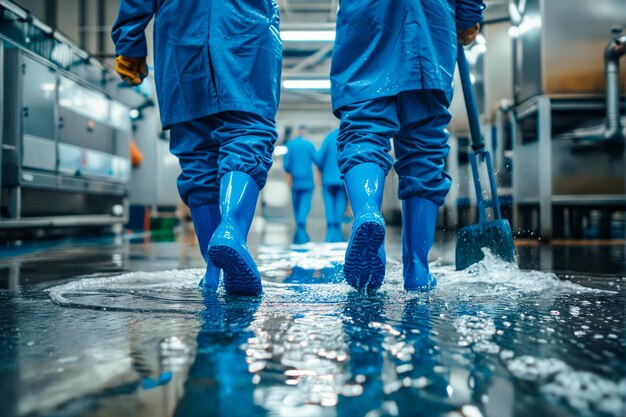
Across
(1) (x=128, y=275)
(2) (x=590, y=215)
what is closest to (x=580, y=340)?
(1) (x=128, y=275)

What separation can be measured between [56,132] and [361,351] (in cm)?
484

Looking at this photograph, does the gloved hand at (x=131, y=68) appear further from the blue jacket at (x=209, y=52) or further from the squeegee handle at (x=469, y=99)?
the squeegee handle at (x=469, y=99)

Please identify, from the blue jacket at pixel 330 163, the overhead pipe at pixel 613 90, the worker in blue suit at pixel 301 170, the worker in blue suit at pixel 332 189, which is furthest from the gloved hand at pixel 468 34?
the worker in blue suit at pixel 301 170

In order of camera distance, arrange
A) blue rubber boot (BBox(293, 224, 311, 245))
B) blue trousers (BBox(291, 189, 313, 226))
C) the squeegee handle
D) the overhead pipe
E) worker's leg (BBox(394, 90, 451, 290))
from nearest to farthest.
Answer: worker's leg (BBox(394, 90, 451, 290)), the squeegee handle, the overhead pipe, blue rubber boot (BBox(293, 224, 311, 245)), blue trousers (BBox(291, 189, 313, 226))

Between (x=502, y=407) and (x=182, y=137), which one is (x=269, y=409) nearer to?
(x=502, y=407)

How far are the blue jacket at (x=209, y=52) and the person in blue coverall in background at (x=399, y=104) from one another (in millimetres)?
201

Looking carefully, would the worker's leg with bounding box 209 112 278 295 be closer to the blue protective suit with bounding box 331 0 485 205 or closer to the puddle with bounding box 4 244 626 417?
the puddle with bounding box 4 244 626 417

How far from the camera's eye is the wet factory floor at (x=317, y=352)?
0.53 meters

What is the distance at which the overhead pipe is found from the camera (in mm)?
3826

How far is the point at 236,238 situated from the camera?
45.2 inches

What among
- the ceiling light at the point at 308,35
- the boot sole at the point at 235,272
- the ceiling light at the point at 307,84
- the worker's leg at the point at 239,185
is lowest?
the boot sole at the point at 235,272

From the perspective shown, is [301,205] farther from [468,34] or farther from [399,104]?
[399,104]

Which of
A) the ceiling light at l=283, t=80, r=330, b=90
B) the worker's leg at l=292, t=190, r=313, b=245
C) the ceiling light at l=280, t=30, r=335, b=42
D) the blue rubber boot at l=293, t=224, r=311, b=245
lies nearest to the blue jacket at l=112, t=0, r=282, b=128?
the blue rubber boot at l=293, t=224, r=311, b=245

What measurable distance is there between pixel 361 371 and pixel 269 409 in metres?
0.15
